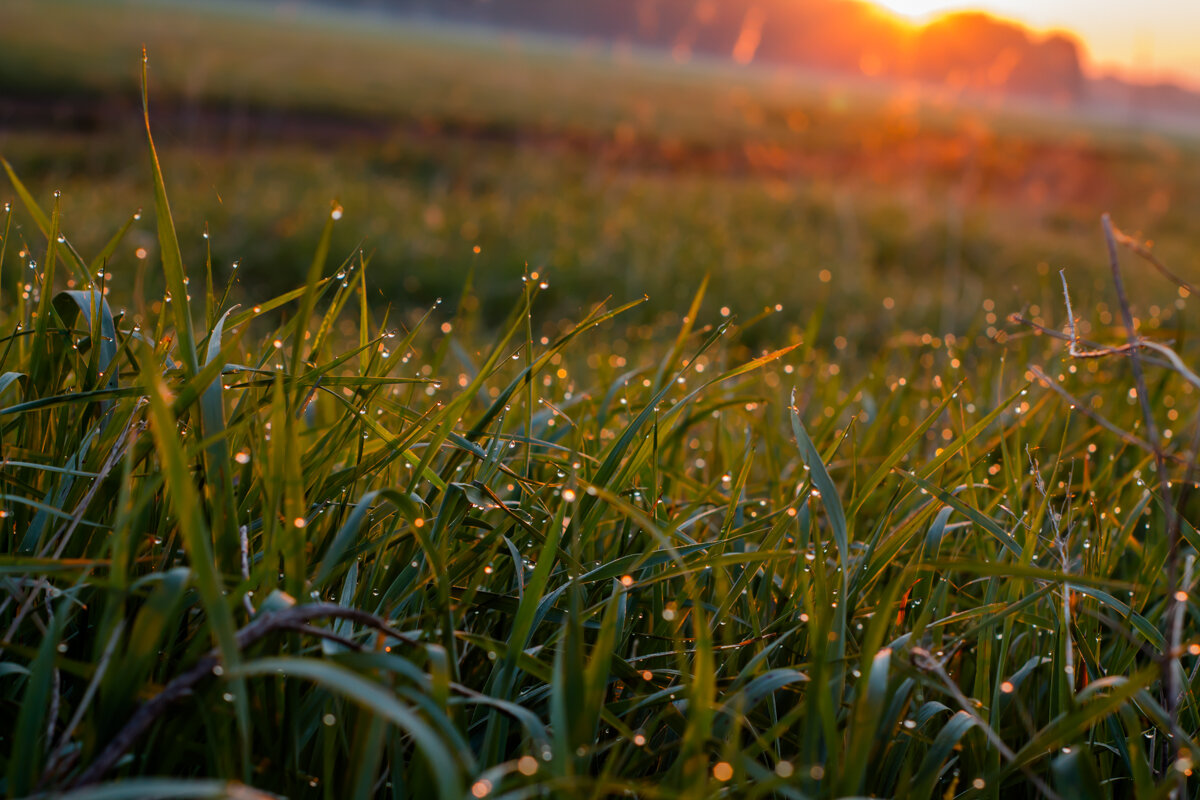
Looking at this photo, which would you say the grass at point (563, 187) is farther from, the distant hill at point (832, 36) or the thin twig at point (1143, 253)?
the distant hill at point (832, 36)

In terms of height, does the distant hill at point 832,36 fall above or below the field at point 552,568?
above

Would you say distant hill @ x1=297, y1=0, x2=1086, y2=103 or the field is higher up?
distant hill @ x1=297, y1=0, x2=1086, y2=103

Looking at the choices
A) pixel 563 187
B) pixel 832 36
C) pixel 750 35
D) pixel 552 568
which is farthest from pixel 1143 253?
pixel 832 36

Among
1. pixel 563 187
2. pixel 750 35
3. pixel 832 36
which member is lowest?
pixel 563 187

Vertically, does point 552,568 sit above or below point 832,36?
below

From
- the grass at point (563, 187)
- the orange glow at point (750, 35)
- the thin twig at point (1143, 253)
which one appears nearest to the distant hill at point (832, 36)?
the orange glow at point (750, 35)

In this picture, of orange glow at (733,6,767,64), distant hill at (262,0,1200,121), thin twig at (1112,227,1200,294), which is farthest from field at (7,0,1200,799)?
distant hill at (262,0,1200,121)

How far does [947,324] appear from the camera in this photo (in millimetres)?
4871

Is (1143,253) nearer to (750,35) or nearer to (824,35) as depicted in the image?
(750,35)

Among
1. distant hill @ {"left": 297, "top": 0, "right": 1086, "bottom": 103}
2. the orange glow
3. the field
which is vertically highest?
distant hill @ {"left": 297, "top": 0, "right": 1086, "bottom": 103}

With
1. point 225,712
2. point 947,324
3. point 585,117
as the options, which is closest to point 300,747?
point 225,712

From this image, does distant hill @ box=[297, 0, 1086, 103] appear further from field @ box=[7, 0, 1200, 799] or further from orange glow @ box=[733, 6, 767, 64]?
field @ box=[7, 0, 1200, 799]

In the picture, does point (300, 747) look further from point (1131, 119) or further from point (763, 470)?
point (1131, 119)

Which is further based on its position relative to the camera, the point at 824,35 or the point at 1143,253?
the point at 824,35
